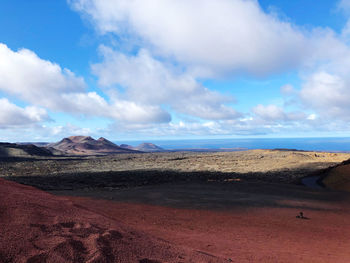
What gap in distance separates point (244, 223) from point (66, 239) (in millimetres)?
7580

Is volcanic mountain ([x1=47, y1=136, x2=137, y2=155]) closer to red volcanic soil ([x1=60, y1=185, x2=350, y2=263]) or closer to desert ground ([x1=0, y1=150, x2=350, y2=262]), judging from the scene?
red volcanic soil ([x1=60, y1=185, x2=350, y2=263])

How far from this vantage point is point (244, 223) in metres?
10.5

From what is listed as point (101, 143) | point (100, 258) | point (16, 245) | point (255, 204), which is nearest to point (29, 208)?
point (16, 245)

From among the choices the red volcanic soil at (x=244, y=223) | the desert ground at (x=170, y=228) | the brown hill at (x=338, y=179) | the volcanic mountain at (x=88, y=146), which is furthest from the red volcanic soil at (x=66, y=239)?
the volcanic mountain at (x=88, y=146)

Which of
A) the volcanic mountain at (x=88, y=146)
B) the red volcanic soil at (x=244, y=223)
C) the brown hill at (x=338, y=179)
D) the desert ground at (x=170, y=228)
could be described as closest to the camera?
the desert ground at (x=170, y=228)

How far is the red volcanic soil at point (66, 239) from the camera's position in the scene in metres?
4.45

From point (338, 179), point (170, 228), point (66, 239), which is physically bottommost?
point (170, 228)

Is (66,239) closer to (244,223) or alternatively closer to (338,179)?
(244,223)

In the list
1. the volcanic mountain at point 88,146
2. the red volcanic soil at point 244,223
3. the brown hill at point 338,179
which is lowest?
the red volcanic soil at point 244,223

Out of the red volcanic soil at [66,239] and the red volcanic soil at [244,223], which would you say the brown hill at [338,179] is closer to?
the red volcanic soil at [244,223]

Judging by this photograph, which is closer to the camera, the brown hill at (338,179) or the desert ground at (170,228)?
the desert ground at (170,228)

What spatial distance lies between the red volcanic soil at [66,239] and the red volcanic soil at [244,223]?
1.40m

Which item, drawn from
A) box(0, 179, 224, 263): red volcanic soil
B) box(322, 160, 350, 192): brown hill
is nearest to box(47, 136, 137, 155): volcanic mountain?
box(322, 160, 350, 192): brown hill

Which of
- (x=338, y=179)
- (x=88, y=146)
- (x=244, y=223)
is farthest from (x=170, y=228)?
(x=88, y=146)
